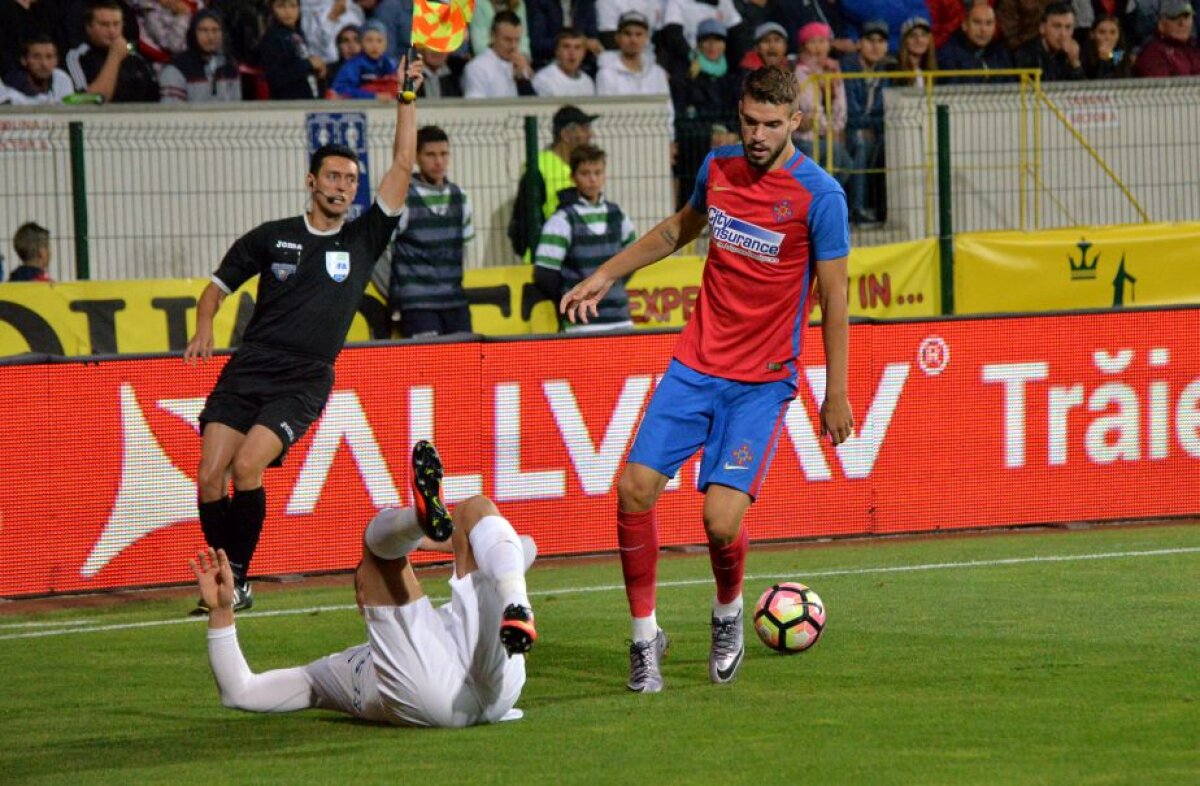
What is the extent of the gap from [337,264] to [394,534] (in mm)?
3966

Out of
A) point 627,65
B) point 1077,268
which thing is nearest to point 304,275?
point 627,65

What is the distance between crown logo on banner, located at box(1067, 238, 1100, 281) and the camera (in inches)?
678

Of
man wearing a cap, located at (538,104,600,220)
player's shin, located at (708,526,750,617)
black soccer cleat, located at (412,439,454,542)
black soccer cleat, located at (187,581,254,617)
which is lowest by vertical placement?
black soccer cleat, located at (187,581,254,617)

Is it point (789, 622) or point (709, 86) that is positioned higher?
point (709, 86)

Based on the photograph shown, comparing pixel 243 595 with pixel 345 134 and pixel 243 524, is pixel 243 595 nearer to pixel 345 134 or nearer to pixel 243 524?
pixel 243 524

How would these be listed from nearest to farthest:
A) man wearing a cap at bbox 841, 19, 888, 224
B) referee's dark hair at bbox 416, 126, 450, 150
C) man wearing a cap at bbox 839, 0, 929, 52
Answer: referee's dark hair at bbox 416, 126, 450, 150, man wearing a cap at bbox 841, 19, 888, 224, man wearing a cap at bbox 839, 0, 929, 52

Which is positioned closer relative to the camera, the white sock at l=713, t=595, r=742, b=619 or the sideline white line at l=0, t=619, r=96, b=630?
the white sock at l=713, t=595, r=742, b=619

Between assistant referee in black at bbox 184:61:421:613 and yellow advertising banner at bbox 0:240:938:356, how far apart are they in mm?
2729

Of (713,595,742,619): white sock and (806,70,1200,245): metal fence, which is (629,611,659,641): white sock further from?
(806,70,1200,245): metal fence

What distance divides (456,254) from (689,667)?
6.39 m

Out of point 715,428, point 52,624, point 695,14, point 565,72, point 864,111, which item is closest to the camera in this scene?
point 715,428

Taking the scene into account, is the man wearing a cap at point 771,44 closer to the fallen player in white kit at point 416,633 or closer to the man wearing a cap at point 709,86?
the man wearing a cap at point 709,86

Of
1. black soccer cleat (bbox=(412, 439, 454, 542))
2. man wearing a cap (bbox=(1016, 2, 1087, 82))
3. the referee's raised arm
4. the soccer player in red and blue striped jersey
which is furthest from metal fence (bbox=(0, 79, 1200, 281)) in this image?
black soccer cleat (bbox=(412, 439, 454, 542))

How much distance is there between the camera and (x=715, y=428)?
26.9 feet
